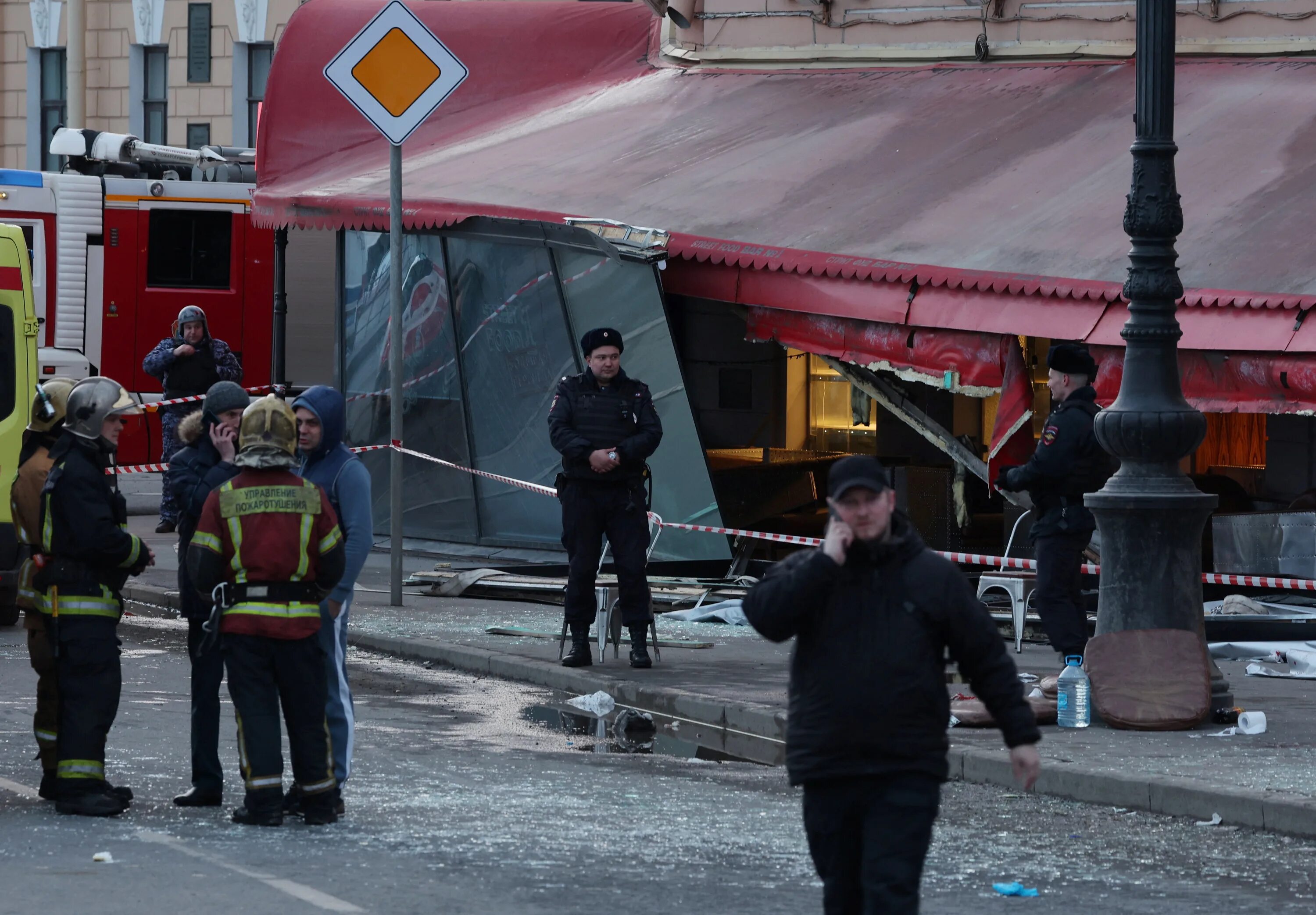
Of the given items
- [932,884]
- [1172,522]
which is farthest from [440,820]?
[1172,522]

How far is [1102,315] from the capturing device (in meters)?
13.1

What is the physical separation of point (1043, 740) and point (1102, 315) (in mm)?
4471

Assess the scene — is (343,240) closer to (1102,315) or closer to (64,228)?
(64,228)

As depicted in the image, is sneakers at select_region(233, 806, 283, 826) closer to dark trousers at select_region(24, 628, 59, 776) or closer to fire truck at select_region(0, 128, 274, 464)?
dark trousers at select_region(24, 628, 59, 776)

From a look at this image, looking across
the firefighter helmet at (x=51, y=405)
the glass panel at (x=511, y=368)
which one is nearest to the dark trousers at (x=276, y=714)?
the firefighter helmet at (x=51, y=405)

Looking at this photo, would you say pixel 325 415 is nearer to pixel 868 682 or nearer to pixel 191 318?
pixel 868 682

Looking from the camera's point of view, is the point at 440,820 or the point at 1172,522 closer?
the point at 440,820

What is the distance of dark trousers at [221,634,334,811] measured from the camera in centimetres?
743

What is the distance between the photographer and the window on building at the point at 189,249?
22484 millimetres

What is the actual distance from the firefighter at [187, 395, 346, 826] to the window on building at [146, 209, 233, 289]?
611 inches

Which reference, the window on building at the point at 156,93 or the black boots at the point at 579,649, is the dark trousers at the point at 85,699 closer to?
the black boots at the point at 579,649

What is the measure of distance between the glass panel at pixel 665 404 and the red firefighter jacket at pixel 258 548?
26.4 ft

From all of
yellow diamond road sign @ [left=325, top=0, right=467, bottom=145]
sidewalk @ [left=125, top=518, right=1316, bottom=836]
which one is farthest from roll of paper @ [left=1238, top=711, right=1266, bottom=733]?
yellow diamond road sign @ [left=325, top=0, right=467, bottom=145]

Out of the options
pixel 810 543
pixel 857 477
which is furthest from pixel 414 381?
pixel 857 477
